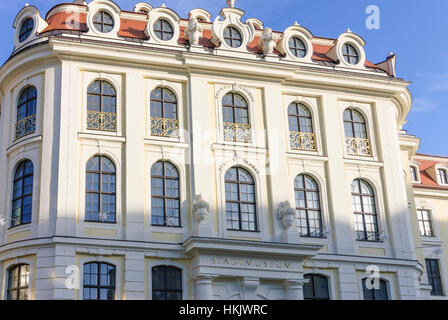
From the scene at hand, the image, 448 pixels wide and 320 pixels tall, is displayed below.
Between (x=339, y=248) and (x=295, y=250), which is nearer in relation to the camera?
(x=295, y=250)

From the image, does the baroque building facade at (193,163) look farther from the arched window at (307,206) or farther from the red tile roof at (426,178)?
the red tile roof at (426,178)

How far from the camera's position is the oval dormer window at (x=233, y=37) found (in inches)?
1254

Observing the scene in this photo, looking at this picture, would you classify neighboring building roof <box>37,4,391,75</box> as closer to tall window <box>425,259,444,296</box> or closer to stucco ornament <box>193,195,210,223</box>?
stucco ornament <box>193,195,210,223</box>

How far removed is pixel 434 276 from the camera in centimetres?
4175

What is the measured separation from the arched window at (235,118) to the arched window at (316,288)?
612 cm

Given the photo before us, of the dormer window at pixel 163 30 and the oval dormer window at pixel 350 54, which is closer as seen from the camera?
the dormer window at pixel 163 30

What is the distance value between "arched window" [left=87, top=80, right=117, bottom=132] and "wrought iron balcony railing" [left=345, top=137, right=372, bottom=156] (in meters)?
10.1

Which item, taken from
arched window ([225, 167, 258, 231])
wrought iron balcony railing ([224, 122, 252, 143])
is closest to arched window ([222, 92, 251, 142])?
wrought iron balcony railing ([224, 122, 252, 143])

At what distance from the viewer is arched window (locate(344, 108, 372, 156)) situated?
32281 mm

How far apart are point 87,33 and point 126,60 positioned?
1932mm

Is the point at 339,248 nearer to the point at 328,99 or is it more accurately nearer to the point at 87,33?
the point at 328,99

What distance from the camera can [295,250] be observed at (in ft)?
92.3

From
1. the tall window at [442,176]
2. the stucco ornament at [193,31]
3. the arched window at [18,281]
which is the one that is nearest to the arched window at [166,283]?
the arched window at [18,281]
